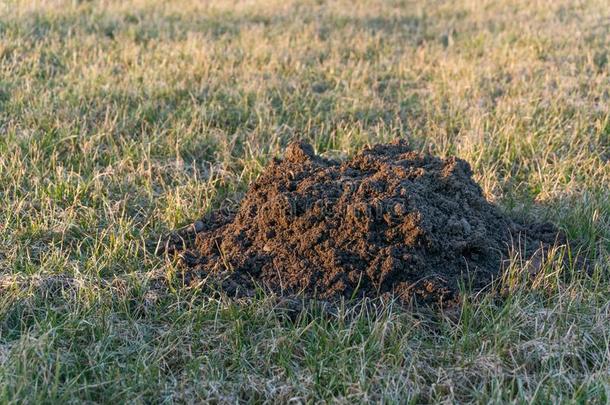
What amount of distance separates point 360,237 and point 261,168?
57.0 inches

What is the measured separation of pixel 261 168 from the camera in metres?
5.02

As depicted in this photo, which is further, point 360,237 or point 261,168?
point 261,168

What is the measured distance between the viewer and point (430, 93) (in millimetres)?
6613

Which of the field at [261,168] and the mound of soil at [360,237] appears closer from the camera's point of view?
the field at [261,168]

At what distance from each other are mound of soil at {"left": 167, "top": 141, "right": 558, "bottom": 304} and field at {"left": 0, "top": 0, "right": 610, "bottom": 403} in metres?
0.18

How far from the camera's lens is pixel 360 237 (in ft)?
12.2

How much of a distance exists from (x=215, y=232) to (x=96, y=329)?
0.97 m

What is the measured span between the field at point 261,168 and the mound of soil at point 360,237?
0.18 meters

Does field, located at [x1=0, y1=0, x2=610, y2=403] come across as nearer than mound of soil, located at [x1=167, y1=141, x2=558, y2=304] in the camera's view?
Yes

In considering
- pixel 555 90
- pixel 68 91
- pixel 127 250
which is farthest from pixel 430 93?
pixel 127 250

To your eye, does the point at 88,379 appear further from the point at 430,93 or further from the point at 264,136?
the point at 430,93

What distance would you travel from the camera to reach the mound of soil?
12.0 ft

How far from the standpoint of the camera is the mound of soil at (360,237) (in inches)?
144

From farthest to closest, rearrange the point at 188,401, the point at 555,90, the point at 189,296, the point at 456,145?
the point at 555,90
the point at 456,145
the point at 189,296
the point at 188,401
